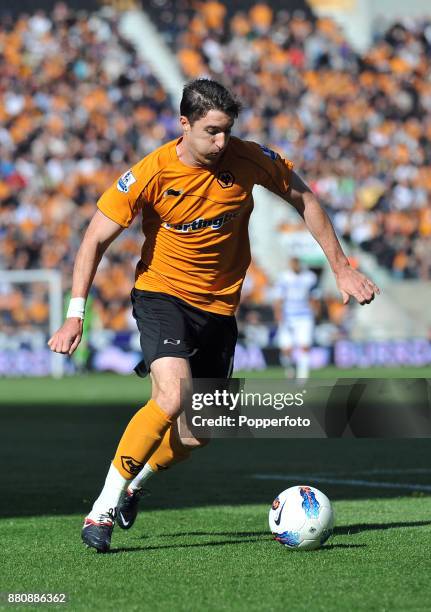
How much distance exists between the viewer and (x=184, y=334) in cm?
630

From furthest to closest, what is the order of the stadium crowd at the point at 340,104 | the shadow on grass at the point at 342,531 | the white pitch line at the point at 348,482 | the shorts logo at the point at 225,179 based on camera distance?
the stadium crowd at the point at 340,104, the white pitch line at the point at 348,482, the shadow on grass at the point at 342,531, the shorts logo at the point at 225,179

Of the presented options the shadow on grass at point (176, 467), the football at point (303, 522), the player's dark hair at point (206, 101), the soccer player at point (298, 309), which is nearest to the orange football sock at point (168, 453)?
the football at point (303, 522)

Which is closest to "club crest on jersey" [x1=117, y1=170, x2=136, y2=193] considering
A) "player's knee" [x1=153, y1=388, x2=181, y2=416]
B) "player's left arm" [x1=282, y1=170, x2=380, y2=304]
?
"player's left arm" [x1=282, y1=170, x2=380, y2=304]

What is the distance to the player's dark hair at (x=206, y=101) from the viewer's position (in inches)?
235

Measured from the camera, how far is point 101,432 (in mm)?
13367

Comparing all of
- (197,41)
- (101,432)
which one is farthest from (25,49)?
(101,432)

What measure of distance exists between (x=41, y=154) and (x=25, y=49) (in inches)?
132

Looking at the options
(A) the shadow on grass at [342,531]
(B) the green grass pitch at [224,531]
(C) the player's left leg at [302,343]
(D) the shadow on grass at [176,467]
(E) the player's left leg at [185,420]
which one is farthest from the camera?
(C) the player's left leg at [302,343]

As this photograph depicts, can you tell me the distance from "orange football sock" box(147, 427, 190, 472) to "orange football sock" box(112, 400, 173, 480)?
388mm

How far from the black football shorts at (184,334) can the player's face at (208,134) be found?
77 cm

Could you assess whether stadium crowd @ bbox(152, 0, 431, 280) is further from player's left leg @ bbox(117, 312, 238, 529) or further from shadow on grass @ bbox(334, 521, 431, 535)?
player's left leg @ bbox(117, 312, 238, 529)

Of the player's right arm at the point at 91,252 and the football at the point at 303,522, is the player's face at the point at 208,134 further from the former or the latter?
the football at the point at 303,522

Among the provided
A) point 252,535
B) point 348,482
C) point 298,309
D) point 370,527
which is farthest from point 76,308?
point 298,309

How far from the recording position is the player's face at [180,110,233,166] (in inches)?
235
